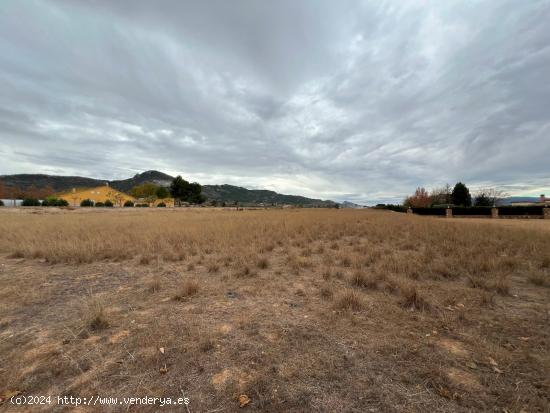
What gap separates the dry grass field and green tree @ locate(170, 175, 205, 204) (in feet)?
246

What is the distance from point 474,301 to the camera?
14.2 ft

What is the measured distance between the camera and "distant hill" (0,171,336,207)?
4572 inches

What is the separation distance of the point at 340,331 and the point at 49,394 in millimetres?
3048

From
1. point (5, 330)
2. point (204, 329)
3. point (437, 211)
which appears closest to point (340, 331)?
point (204, 329)

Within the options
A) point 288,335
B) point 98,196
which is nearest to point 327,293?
point 288,335

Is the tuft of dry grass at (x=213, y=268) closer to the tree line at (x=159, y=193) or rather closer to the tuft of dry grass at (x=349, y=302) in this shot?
the tuft of dry grass at (x=349, y=302)

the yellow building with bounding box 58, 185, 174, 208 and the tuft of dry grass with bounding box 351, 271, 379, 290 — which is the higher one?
the yellow building with bounding box 58, 185, 174, 208

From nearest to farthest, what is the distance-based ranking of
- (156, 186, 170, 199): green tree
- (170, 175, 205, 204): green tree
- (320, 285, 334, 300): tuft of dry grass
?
1. (320, 285, 334, 300): tuft of dry grass
2. (156, 186, 170, 199): green tree
3. (170, 175, 205, 204): green tree

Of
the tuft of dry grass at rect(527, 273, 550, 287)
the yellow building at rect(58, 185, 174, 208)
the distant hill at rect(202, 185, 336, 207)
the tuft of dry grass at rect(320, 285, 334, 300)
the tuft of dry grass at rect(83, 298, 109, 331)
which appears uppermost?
the distant hill at rect(202, 185, 336, 207)

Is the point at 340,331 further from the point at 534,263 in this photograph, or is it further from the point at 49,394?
the point at 534,263

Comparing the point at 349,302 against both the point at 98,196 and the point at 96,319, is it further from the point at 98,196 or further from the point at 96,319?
the point at 98,196

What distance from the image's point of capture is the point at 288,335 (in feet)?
10.7

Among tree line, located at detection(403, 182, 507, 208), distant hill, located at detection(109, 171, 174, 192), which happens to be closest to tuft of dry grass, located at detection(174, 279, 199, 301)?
tree line, located at detection(403, 182, 507, 208)

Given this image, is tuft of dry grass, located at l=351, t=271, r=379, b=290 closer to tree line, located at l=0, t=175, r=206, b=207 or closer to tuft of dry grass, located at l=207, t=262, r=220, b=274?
tuft of dry grass, located at l=207, t=262, r=220, b=274
